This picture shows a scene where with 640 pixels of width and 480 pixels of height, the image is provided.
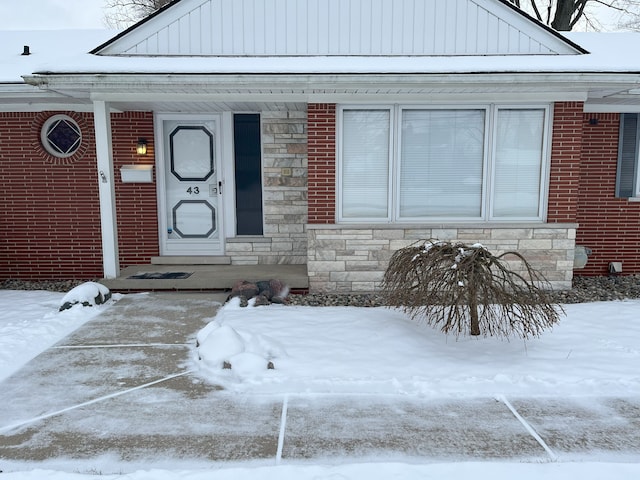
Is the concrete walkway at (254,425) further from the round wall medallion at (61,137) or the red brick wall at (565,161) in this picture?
the round wall medallion at (61,137)

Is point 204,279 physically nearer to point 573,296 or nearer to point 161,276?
point 161,276

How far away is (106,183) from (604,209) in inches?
324

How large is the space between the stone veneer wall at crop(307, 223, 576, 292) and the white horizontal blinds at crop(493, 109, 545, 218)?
36 cm

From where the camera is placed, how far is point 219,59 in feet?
23.7

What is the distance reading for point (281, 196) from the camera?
861 cm

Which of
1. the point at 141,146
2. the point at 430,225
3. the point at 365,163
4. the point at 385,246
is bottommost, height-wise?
the point at 385,246

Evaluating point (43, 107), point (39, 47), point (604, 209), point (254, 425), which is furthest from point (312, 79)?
point (39, 47)

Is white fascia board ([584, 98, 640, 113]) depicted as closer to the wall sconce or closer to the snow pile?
the snow pile

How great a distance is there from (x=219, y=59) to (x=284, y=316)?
150 inches

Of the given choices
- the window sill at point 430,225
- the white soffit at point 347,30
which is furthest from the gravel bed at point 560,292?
the white soffit at point 347,30

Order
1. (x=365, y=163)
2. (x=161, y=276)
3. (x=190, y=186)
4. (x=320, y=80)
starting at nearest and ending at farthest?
(x=320, y=80), (x=365, y=163), (x=161, y=276), (x=190, y=186)

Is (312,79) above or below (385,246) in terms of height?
above

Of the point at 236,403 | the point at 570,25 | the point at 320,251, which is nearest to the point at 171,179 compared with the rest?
the point at 320,251

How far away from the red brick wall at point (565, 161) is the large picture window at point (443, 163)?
147 mm
